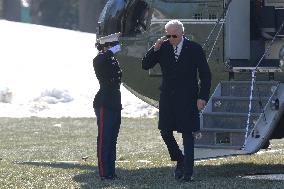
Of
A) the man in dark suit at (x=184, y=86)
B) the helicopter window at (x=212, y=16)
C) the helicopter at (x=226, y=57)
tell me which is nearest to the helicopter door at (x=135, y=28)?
the helicopter at (x=226, y=57)

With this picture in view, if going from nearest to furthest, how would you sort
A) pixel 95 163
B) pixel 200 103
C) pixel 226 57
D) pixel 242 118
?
pixel 200 103 < pixel 242 118 < pixel 226 57 < pixel 95 163

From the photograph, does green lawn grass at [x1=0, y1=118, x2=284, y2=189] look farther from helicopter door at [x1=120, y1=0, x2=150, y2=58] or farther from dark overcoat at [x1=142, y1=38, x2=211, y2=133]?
helicopter door at [x1=120, y1=0, x2=150, y2=58]

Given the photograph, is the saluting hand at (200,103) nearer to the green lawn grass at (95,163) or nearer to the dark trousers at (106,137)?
the green lawn grass at (95,163)

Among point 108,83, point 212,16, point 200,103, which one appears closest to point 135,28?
point 212,16

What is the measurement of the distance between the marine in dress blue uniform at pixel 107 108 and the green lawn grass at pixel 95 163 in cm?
28

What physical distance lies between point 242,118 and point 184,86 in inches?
45.0

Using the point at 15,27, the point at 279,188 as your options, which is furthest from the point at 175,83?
the point at 15,27

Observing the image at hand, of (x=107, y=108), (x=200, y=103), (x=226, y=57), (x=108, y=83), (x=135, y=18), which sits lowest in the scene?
(x=107, y=108)

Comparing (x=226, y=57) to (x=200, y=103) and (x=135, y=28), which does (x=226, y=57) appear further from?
(x=200, y=103)

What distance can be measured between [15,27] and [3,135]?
25.7 metres

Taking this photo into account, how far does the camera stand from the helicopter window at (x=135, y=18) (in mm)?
15398

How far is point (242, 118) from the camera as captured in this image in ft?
42.7

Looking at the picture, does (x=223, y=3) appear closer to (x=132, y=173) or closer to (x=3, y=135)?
(x=132, y=173)

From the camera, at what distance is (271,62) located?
48.2 feet
